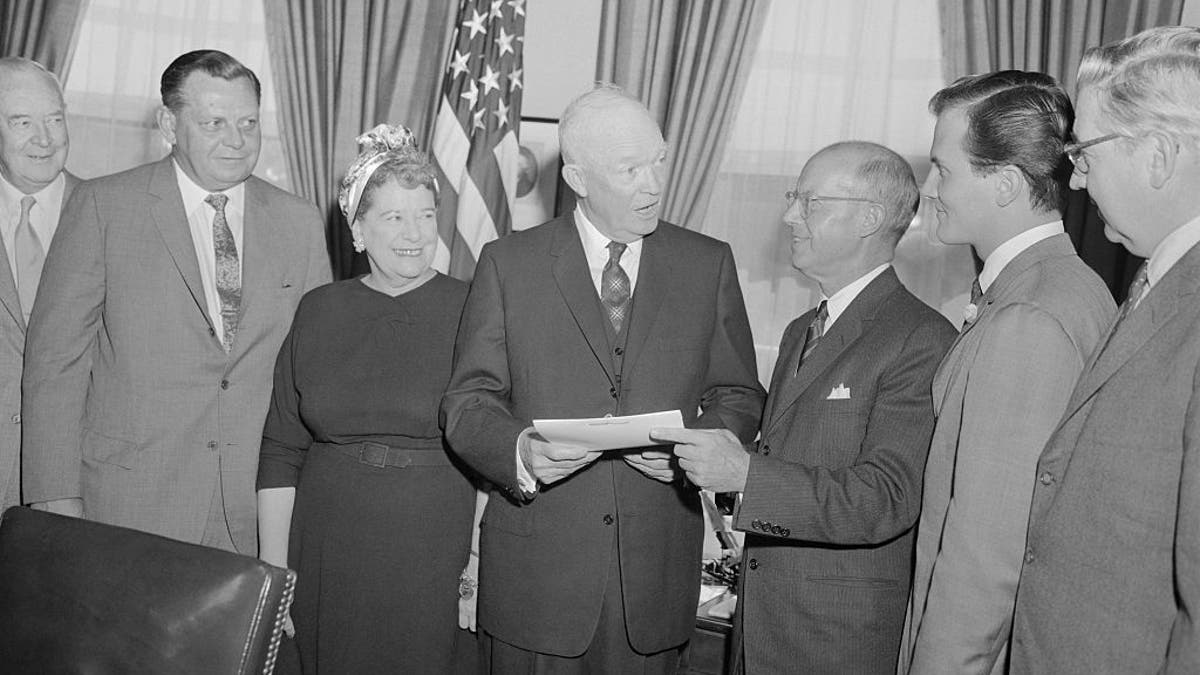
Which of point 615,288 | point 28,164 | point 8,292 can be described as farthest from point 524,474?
point 28,164

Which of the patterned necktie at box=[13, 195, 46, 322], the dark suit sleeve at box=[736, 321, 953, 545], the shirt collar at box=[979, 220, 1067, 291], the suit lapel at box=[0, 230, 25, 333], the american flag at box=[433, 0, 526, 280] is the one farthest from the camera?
the american flag at box=[433, 0, 526, 280]

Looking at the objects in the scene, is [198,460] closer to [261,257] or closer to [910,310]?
[261,257]

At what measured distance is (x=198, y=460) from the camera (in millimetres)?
3275

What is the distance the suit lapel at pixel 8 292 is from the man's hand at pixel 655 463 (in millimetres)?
2339

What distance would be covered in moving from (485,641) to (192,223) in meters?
1.56

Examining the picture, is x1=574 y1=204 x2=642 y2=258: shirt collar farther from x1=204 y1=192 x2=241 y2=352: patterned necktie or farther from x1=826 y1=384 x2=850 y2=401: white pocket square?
x1=204 y1=192 x2=241 y2=352: patterned necktie

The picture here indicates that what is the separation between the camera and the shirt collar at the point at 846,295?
2.72 m

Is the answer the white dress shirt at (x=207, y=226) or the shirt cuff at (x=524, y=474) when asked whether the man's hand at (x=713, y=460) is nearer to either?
the shirt cuff at (x=524, y=474)

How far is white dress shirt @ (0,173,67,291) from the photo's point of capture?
401 cm

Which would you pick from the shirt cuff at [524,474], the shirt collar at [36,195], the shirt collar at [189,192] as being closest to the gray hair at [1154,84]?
the shirt cuff at [524,474]

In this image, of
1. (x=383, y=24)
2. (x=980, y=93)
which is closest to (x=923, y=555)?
(x=980, y=93)

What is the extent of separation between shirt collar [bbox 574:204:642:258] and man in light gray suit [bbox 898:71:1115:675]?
837mm

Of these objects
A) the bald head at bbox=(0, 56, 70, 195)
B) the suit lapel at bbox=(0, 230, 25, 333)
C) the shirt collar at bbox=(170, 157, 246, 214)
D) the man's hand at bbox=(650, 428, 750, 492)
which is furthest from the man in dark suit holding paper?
the bald head at bbox=(0, 56, 70, 195)

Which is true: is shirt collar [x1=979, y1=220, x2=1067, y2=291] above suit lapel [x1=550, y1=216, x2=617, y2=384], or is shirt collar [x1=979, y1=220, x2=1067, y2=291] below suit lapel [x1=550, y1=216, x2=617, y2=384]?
above
